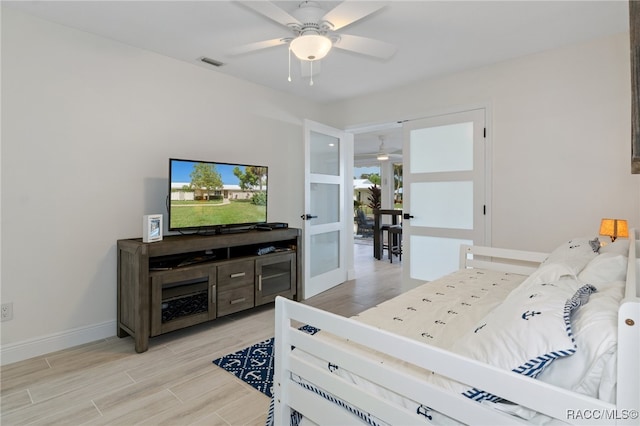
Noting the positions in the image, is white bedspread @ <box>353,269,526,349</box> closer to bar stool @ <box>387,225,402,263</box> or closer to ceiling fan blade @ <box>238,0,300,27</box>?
ceiling fan blade @ <box>238,0,300,27</box>

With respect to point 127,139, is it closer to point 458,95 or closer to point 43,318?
point 43,318

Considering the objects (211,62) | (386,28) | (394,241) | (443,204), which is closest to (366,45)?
(386,28)

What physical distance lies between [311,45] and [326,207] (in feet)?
8.33

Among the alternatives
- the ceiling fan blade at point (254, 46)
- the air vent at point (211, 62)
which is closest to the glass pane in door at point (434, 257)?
the ceiling fan blade at point (254, 46)

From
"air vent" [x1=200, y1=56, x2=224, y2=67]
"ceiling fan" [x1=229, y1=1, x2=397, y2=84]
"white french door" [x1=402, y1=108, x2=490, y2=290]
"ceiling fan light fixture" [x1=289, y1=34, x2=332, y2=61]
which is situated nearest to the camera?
"ceiling fan" [x1=229, y1=1, x2=397, y2=84]

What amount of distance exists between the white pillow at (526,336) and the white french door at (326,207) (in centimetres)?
288

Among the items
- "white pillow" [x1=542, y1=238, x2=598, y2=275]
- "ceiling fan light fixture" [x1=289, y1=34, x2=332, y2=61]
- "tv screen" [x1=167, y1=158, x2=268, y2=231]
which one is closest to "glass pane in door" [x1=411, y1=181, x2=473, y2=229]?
"white pillow" [x1=542, y1=238, x2=598, y2=275]

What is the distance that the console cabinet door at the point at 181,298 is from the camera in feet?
8.19

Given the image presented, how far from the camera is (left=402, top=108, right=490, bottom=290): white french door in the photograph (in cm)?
337

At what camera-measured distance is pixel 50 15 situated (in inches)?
92.4

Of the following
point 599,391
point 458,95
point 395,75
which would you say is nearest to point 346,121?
point 395,75

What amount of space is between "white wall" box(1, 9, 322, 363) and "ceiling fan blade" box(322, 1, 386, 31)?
1.87 metres

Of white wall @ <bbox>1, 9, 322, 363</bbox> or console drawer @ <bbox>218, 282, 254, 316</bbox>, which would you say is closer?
white wall @ <bbox>1, 9, 322, 363</bbox>

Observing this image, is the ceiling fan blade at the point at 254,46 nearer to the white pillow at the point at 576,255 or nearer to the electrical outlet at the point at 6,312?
the white pillow at the point at 576,255
